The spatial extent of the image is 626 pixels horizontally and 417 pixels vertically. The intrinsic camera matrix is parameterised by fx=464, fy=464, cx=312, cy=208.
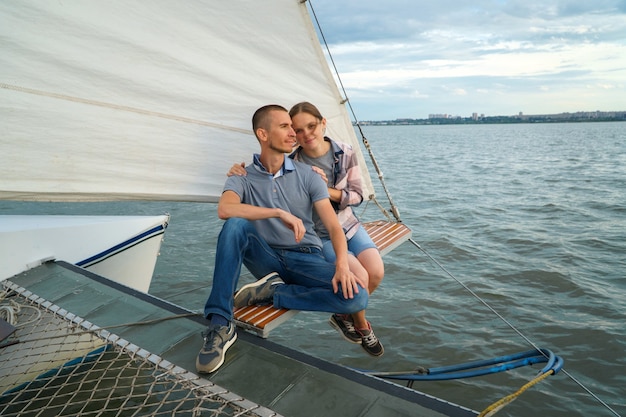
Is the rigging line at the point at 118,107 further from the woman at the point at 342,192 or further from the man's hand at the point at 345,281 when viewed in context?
the man's hand at the point at 345,281

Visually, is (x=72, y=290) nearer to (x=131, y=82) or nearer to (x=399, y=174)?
(x=131, y=82)

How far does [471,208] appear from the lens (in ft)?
43.9

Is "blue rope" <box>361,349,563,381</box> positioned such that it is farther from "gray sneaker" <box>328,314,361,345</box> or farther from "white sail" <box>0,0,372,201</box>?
"white sail" <box>0,0,372,201</box>

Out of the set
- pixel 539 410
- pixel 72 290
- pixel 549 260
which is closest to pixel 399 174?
pixel 549 260

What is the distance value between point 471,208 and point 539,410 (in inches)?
379

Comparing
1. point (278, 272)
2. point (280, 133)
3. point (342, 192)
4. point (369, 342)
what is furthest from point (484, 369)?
point (280, 133)

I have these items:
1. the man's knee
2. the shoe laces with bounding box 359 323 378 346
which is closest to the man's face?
the man's knee

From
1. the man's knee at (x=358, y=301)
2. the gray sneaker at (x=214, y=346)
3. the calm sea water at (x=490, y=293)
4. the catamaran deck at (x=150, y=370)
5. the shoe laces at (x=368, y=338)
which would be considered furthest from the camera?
the calm sea water at (x=490, y=293)

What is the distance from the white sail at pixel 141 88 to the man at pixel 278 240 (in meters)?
0.61

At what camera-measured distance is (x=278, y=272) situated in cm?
321

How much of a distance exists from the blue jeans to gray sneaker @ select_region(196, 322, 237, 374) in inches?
5.0

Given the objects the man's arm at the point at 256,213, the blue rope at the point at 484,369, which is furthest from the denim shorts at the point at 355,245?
the blue rope at the point at 484,369

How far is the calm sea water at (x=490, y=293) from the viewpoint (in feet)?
15.5

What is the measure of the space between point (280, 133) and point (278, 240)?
2.41 feet
